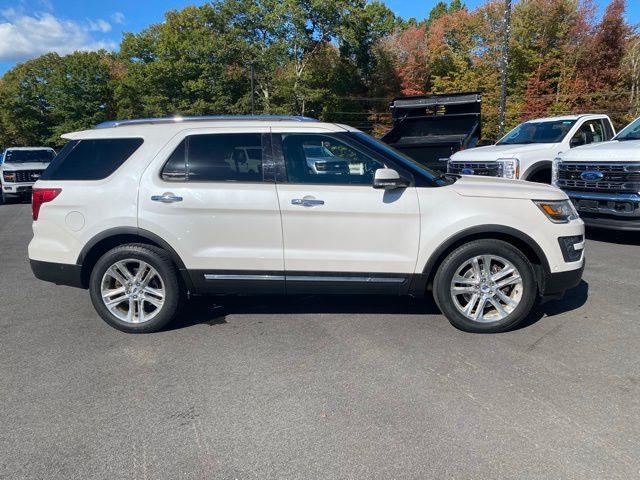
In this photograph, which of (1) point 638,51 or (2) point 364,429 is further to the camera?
Result: (1) point 638,51

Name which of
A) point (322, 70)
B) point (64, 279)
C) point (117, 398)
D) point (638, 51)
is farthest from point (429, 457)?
point (322, 70)

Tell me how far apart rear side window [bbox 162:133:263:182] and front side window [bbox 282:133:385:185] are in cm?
30

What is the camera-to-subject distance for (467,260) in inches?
168

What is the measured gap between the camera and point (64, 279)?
458cm

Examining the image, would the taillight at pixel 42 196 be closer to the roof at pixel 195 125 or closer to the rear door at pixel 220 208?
the roof at pixel 195 125

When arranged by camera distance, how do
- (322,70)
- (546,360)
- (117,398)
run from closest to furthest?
(117,398), (546,360), (322,70)

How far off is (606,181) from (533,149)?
6.50 ft

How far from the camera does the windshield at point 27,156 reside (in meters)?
17.2

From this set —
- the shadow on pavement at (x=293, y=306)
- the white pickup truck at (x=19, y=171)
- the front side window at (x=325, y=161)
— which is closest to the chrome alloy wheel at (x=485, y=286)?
the shadow on pavement at (x=293, y=306)

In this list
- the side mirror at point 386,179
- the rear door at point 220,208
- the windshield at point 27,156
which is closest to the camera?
the side mirror at point 386,179

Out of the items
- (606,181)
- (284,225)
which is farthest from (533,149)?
(284,225)

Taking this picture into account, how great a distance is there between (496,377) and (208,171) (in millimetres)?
2924

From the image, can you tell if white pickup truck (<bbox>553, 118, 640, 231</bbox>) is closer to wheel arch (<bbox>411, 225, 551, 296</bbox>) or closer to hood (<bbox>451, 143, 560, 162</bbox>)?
hood (<bbox>451, 143, 560, 162</bbox>)

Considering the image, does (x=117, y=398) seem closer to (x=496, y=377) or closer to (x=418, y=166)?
(x=496, y=377)
